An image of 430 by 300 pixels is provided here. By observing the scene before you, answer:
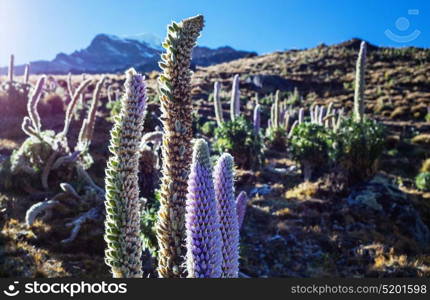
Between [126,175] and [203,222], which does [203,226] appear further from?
[126,175]

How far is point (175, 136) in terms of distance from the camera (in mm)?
2758

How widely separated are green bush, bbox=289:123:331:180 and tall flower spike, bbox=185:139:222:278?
11.5 m

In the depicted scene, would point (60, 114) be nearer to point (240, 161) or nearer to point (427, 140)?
point (240, 161)

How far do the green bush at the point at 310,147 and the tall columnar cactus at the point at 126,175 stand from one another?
449 inches

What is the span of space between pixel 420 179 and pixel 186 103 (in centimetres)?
1416

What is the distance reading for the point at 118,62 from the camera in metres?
104

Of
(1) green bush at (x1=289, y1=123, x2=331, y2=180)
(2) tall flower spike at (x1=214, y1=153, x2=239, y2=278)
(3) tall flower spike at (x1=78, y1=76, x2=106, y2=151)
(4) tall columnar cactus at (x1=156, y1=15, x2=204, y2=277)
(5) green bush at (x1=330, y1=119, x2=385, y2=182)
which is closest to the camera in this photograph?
(2) tall flower spike at (x1=214, y1=153, x2=239, y2=278)

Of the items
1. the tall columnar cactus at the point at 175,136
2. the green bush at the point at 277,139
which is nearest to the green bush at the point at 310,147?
the green bush at the point at 277,139

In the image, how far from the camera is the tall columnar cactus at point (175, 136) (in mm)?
2744

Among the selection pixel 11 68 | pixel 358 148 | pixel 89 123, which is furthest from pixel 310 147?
pixel 11 68

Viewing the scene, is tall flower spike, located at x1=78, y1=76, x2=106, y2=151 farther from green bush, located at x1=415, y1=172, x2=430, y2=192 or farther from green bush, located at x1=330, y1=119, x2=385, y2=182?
green bush, located at x1=415, y1=172, x2=430, y2=192

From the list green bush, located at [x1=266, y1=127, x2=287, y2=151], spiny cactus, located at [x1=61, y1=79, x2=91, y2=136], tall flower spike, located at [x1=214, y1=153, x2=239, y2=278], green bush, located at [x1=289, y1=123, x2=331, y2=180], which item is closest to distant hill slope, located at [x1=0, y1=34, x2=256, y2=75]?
green bush, located at [x1=266, y1=127, x2=287, y2=151]

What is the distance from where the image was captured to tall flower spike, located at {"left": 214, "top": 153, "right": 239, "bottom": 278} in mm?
2395

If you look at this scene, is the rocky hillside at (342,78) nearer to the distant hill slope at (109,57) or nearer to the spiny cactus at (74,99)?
the spiny cactus at (74,99)
